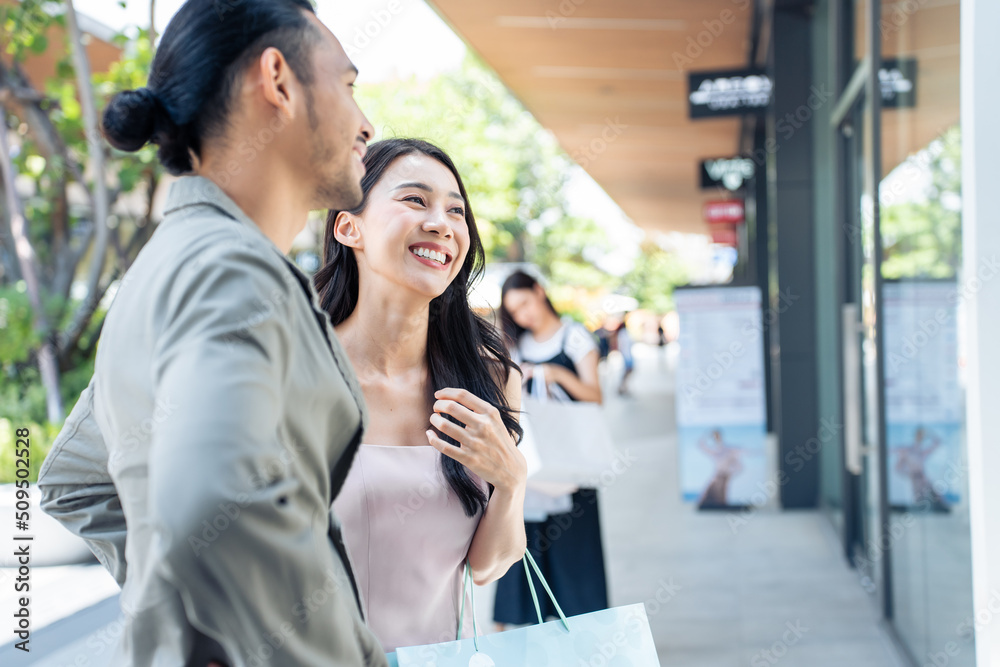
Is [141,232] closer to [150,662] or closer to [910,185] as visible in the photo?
[910,185]

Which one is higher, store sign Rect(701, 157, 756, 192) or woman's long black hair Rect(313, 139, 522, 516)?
store sign Rect(701, 157, 756, 192)

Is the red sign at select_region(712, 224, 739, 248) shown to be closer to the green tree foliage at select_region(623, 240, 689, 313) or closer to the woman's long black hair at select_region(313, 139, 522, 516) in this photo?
the woman's long black hair at select_region(313, 139, 522, 516)

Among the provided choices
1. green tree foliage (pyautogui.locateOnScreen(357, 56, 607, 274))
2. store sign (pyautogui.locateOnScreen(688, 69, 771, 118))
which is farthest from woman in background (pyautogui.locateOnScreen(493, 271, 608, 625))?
green tree foliage (pyautogui.locateOnScreen(357, 56, 607, 274))

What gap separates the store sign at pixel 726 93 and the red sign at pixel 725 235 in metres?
9.64

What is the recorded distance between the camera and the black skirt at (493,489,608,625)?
436 centimetres

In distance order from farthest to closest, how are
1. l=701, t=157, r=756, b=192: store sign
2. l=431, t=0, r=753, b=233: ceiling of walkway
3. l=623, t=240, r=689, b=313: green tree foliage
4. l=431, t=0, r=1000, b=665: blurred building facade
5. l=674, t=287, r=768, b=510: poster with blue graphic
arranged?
l=623, t=240, r=689, b=313: green tree foliage, l=701, t=157, r=756, b=192: store sign, l=431, t=0, r=753, b=233: ceiling of walkway, l=674, t=287, r=768, b=510: poster with blue graphic, l=431, t=0, r=1000, b=665: blurred building facade

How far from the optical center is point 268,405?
2.67 feet

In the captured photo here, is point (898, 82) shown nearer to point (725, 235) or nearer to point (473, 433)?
point (473, 433)

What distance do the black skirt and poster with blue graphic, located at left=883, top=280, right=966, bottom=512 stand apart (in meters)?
1.49

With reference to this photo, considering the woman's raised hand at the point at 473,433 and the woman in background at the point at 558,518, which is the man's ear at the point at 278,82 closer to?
the woman's raised hand at the point at 473,433

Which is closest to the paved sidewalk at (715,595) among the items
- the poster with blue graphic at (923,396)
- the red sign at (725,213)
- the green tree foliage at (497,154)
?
the poster with blue graphic at (923,396)

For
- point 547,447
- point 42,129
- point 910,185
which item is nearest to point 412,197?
point 547,447

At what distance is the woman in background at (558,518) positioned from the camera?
14.2 feet

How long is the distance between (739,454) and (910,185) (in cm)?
406
